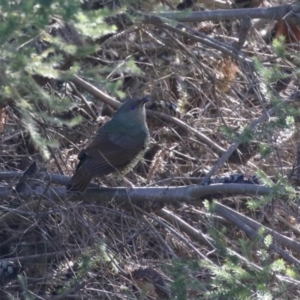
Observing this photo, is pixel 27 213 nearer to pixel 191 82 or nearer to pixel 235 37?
pixel 191 82

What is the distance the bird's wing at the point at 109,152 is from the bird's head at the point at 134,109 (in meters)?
0.21

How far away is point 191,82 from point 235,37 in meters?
0.88

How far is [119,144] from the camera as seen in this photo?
6.69m

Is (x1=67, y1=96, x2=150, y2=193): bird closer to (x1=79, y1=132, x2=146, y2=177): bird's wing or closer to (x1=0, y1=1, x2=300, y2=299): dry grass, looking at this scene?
(x1=79, y1=132, x2=146, y2=177): bird's wing

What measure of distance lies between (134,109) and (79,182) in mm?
1256

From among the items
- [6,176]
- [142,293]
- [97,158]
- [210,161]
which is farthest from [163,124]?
[142,293]

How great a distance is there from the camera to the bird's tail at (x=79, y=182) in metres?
5.77

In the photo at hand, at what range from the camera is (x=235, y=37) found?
26.2ft

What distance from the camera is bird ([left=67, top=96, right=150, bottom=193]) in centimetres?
617

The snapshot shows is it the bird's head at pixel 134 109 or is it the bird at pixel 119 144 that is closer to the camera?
the bird at pixel 119 144

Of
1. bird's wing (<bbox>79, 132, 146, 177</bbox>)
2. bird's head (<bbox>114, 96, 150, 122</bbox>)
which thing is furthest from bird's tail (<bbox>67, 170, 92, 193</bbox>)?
bird's head (<bbox>114, 96, 150, 122</bbox>)

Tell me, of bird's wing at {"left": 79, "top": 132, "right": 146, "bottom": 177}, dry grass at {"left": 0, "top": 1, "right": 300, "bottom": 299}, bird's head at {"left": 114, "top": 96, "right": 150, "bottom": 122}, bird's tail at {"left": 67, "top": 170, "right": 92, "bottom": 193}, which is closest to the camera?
dry grass at {"left": 0, "top": 1, "right": 300, "bottom": 299}

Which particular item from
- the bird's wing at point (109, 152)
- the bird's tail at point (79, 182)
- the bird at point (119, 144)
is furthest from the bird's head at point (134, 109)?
the bird's tail at point (79, 182)

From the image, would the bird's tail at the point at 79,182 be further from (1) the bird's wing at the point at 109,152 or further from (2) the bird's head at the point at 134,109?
(2) the bird's head at the point at 134,109
